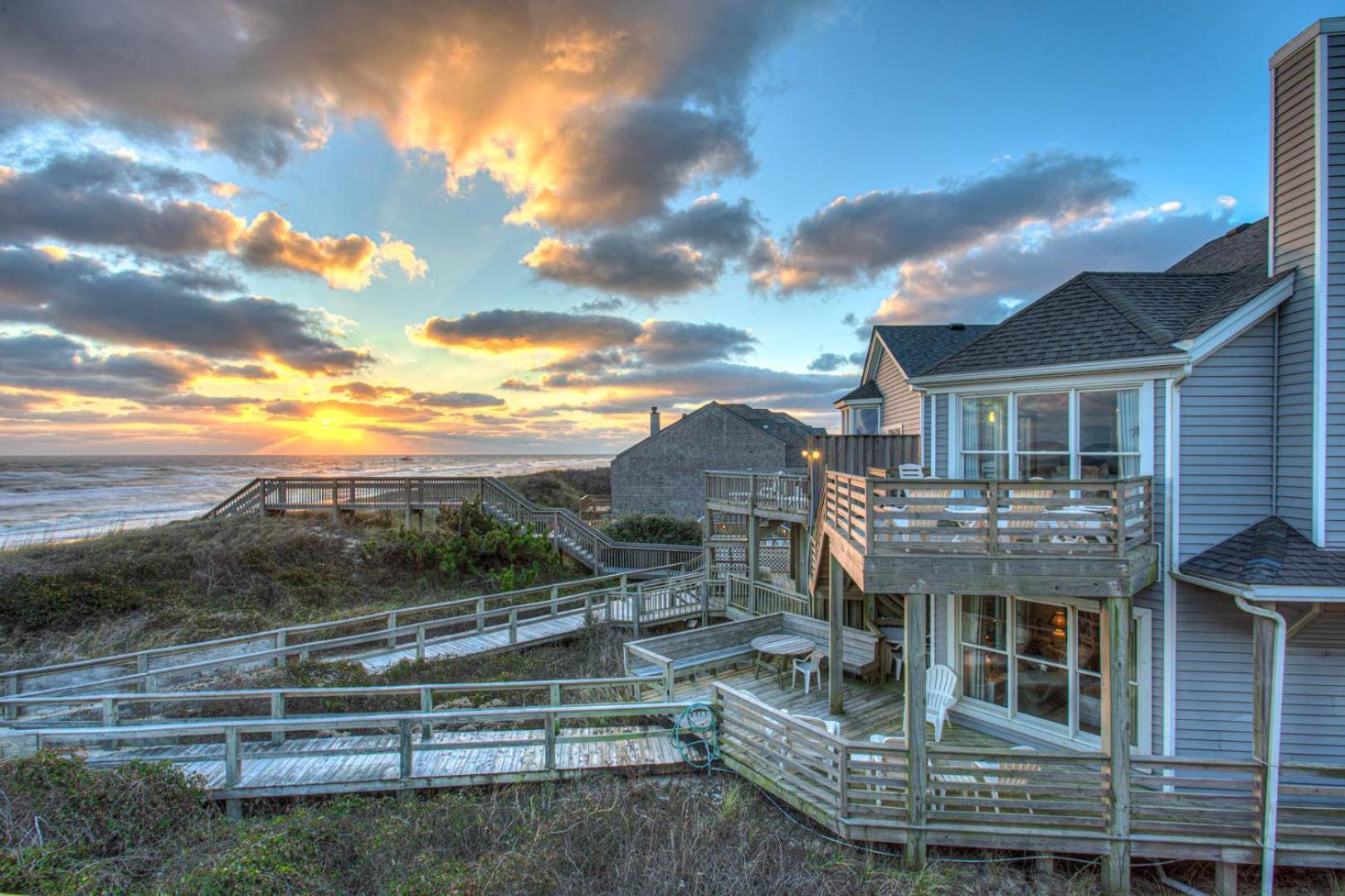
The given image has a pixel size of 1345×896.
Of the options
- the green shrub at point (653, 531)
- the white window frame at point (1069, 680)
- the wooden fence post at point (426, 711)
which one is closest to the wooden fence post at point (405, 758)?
the wooden fence post at point (426, 711)

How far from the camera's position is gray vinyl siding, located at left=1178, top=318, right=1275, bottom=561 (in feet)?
20.0

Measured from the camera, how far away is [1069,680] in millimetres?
6812

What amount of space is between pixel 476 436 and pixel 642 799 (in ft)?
201

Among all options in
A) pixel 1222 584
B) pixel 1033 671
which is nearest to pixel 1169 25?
pixel 1222 584

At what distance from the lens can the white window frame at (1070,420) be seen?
6371mm

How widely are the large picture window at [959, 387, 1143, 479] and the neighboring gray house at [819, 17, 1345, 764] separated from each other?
0.02 metres

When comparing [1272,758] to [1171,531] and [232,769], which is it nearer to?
[1171,531]

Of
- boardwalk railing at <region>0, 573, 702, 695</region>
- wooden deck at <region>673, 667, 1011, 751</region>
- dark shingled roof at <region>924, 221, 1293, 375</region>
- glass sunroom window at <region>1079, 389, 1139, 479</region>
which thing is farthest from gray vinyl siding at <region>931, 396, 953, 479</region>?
boardwalk railing at <region>0, 573, 702, 695</region>

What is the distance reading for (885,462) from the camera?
10.6m

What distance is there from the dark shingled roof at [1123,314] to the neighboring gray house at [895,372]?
4145 mm

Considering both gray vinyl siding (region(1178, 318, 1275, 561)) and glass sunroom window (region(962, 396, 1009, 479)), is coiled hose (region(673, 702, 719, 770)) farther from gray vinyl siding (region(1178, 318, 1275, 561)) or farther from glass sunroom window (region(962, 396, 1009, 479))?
gray vinyl siding (region(1178, 318, 1275, 561))

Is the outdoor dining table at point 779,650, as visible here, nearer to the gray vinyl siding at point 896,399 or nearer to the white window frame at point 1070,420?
the white window frame at point 1070,420

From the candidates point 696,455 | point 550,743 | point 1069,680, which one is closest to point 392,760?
point 550,743

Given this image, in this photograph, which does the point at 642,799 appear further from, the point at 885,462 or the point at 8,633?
the point at 8,633
